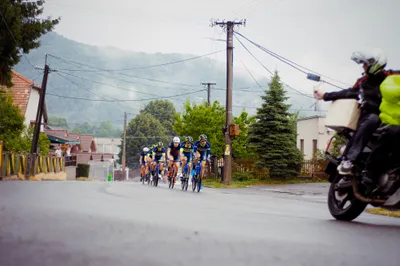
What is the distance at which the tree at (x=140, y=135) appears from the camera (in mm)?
109375

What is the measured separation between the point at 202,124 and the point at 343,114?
35012mm

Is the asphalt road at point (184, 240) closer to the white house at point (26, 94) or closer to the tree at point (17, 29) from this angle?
the tree at point (17, 29)

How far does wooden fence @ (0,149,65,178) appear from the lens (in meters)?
31.8

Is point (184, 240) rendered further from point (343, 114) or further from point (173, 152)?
point (173, 152)

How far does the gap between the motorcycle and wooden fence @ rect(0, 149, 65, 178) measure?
82.3ft

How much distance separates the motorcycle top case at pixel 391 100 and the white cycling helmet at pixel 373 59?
0.47 metres

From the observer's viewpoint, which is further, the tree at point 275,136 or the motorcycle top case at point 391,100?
the tree at point 275,136

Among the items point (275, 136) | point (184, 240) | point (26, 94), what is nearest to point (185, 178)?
point (275, 136)

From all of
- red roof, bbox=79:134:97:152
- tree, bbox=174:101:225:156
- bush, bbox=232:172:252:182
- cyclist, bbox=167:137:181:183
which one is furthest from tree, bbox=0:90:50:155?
red roof, bbox=79:134:97:152

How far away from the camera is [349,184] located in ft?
24.8

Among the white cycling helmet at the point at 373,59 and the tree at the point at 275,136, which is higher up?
the tree at the point at 275,136

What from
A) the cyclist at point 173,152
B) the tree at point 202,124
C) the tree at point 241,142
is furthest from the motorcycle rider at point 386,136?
the tree at point 241,142

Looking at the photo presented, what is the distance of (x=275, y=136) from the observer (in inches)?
1457

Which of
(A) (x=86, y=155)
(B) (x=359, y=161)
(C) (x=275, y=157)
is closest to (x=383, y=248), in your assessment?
(B) (x=359, y=161)
